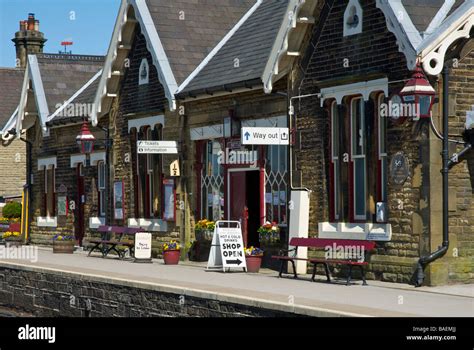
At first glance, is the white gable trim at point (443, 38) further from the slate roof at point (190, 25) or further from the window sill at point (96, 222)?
the window sill at point (96, 222)

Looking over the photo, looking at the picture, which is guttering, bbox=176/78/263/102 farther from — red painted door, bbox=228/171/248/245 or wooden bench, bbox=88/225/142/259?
wooden bench, bbox=88/225/142/259

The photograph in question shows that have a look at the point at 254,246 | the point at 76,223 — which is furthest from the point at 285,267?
the point at 76,223

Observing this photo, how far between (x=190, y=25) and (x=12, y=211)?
13974mm

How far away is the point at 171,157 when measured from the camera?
2888cm

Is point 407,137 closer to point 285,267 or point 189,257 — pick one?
point 285,267

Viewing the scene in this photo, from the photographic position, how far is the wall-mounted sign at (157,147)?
27422 mm

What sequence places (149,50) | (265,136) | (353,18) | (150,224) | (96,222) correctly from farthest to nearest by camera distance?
(96,222)
(150,224)
(149,50)
(265,136)
(353,18)

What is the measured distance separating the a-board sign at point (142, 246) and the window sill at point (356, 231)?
6.71 meters

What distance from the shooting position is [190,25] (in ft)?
99.9

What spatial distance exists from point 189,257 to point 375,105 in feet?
26.7

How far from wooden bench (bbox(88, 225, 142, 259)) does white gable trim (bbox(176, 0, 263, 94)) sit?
13.0 feet

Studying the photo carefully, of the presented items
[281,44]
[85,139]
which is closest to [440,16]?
[281,44]

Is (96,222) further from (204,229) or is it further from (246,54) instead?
(246,54)

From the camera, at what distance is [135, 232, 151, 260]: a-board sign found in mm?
28505
